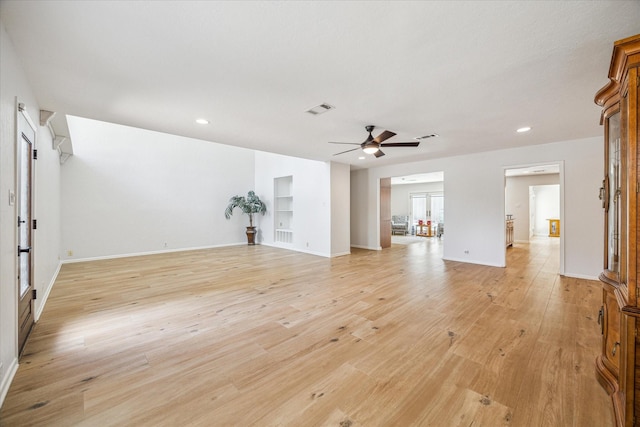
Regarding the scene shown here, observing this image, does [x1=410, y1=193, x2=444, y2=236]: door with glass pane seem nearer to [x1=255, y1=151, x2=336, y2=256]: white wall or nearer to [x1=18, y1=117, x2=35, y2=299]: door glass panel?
[x1=255, y1=151, x2=336, y2=256]: white wall

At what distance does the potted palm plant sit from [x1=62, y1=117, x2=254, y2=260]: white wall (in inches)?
9.1

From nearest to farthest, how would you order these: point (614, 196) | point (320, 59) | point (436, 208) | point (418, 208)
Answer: point (614, 196) → point (320, 59) → point (436, 208) → point (418, 208)

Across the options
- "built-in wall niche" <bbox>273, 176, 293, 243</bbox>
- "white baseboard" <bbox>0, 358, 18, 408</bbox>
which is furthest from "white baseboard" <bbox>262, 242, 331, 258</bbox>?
"white baseboard" <bbox>0, 358, 18, 408</bbox>

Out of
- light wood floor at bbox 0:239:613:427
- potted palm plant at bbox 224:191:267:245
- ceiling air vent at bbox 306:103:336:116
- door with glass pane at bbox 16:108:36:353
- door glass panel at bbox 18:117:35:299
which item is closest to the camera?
light wood floor at bbox 0:239:613:427

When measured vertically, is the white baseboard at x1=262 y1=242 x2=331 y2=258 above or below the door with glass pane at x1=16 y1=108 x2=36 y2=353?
below

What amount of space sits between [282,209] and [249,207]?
3.57 feet

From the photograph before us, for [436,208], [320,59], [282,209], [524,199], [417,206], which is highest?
[320,59]

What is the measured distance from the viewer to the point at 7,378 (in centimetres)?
178

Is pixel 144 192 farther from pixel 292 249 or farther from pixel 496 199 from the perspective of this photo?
pixel 496 199

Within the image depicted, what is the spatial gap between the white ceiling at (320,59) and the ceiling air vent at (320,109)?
0.29ft

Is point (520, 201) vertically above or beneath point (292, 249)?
above

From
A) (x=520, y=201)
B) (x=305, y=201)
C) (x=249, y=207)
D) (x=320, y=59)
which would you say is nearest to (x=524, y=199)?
(x=520, y=201)

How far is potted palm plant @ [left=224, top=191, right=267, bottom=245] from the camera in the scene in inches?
333

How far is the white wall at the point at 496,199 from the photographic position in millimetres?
4562
